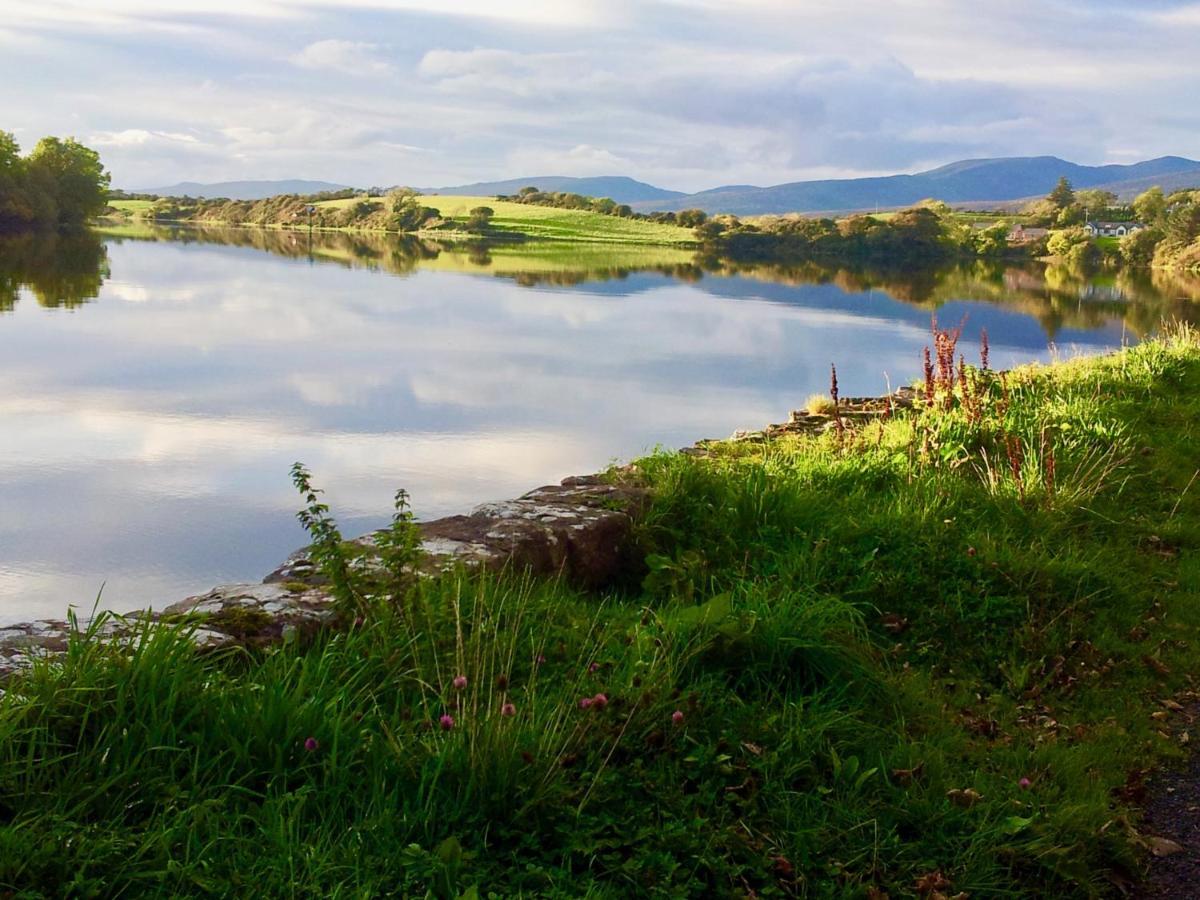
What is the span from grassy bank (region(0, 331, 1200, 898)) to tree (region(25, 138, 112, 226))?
8663 cm

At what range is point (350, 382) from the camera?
1886 centimetres

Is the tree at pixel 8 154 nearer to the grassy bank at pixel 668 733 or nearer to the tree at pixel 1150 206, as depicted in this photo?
the grassy bank at pixel 668 733

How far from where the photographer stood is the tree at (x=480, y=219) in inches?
4068

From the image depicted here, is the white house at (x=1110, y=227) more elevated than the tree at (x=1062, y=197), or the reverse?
the tree at (x=1062, y=197)

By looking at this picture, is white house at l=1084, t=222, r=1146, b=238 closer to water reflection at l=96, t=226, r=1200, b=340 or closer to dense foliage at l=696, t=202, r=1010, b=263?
dense foliage at l=696, t=202, r=1010, b=263

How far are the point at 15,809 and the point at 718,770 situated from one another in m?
2.17

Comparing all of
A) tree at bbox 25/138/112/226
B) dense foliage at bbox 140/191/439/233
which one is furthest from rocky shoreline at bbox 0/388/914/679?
dense foliage at bbox 140/191/439/233

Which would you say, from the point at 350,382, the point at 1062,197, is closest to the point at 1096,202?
the point at 1062,197

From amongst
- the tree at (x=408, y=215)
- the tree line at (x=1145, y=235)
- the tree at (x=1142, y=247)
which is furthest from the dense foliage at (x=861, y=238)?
the tree at (x=408, y=215)

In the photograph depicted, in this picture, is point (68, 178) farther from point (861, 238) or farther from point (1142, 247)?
point (1142, 247)

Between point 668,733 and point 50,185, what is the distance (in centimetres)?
8841

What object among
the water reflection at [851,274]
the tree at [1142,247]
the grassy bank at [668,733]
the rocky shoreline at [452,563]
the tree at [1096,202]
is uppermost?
the tree at [1096,202]

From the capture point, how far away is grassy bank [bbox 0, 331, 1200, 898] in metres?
2.80

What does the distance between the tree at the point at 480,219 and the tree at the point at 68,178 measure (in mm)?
34489
